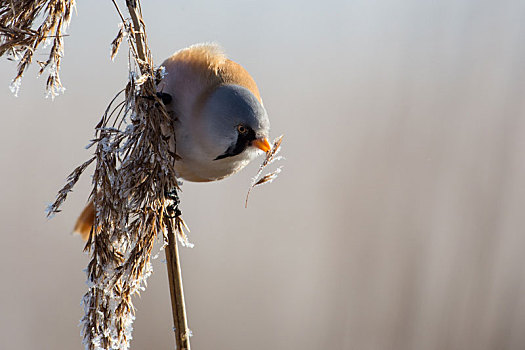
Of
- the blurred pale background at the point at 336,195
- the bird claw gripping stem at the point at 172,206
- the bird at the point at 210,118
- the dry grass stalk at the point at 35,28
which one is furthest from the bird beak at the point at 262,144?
the blurred pale background at the point at 336,195

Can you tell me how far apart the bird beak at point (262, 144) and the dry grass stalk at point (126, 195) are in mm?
146

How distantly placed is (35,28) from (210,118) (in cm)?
23

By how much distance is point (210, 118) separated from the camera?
0.61 metres

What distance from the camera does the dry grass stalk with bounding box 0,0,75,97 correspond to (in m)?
0.50

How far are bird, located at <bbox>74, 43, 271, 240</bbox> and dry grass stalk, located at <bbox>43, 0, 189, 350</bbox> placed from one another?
10 cm

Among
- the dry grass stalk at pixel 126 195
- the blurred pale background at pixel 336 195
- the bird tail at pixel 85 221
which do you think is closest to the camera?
the dry grass stalk at pixel 126 195

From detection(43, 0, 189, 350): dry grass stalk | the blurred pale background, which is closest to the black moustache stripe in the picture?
detection(43, 0, 189, 350): dry grass stalk

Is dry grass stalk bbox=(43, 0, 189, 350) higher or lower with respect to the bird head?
lower

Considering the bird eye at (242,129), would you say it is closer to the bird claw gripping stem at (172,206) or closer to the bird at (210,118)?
the bird at (210,118)

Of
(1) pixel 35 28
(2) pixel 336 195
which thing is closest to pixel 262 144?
(1) pixel 35 28

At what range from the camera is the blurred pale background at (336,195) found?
1276 mm

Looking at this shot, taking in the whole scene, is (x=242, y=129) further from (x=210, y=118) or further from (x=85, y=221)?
(x=85, y=221)

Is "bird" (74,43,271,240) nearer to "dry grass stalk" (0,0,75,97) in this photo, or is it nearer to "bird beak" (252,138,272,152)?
"bird beak" (252,138,272,152)

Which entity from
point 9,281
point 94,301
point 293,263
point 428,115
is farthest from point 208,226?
point 94,301
